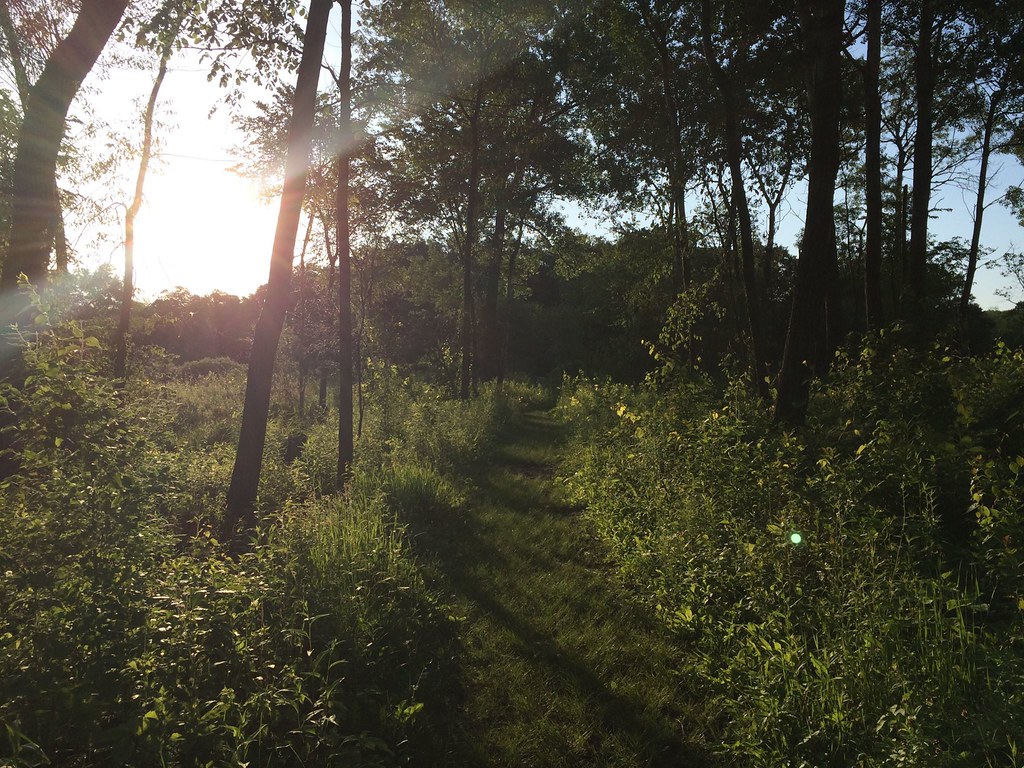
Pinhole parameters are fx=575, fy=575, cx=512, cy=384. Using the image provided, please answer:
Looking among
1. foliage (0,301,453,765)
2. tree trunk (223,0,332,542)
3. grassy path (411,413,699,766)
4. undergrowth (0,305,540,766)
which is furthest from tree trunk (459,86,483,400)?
foliage (0,301,453,765)

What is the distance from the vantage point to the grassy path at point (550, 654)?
3.44 meters

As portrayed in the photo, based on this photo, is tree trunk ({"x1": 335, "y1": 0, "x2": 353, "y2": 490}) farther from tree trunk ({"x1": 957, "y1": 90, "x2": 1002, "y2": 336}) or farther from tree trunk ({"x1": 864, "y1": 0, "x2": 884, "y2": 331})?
tree trunk ({"x1": 957, "y1": 90, "x2": 1002, "y2": 336})

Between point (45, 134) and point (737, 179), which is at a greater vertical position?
point (737, 179)

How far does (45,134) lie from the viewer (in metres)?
6.96

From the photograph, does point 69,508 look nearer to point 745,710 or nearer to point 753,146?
point 745,710

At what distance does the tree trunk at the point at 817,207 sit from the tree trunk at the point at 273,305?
6382mm

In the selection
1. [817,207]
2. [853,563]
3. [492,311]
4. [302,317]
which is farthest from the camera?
[492,311]

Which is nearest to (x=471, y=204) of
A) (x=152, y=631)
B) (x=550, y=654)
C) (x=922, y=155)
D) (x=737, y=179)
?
(x=737, y=179)

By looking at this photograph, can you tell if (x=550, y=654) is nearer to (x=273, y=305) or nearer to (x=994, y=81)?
(x=273, y=305)

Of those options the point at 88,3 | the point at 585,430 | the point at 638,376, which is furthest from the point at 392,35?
the point at 638,376

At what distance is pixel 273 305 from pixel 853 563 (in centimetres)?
679

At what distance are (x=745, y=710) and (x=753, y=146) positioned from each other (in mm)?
16218

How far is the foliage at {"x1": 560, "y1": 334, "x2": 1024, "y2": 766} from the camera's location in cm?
279

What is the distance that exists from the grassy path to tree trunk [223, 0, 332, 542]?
7.43 ft
